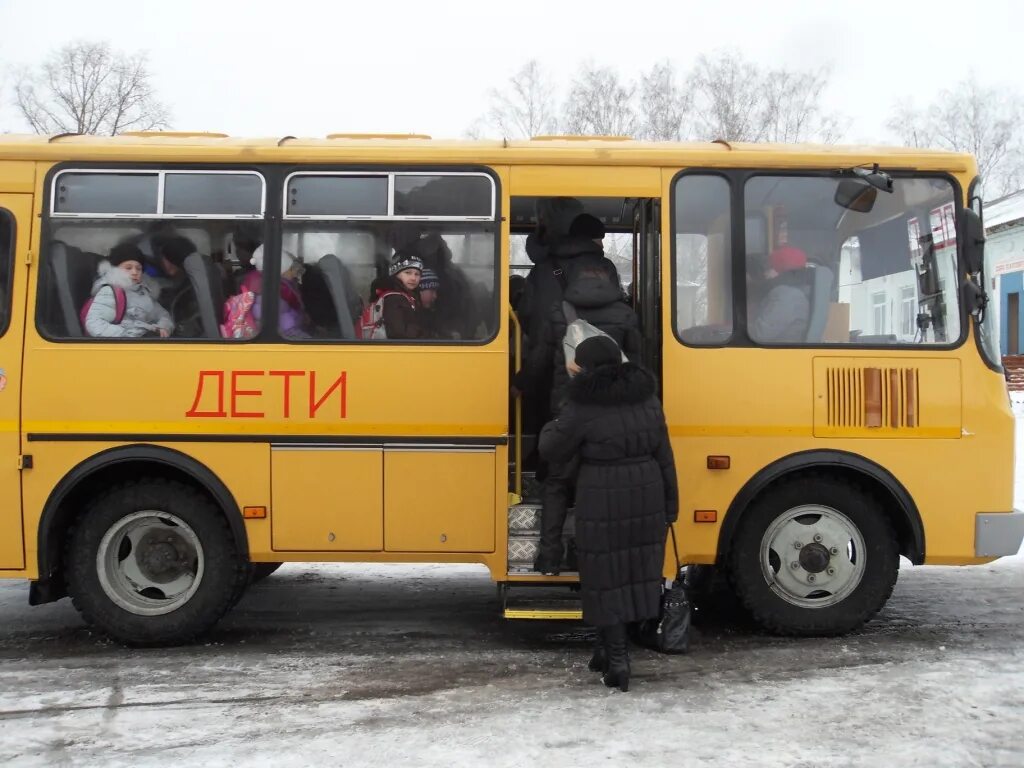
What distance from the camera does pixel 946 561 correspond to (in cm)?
554

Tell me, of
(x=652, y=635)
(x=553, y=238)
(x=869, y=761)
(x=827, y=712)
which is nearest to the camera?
(x=869, y=761)

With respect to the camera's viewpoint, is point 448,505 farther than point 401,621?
No

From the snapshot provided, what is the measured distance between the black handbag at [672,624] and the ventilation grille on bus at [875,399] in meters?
1.24

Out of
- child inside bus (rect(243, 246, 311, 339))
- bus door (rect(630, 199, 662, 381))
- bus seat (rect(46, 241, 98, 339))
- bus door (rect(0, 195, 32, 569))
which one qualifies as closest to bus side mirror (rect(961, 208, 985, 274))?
bus door (rect(630, 199, 662, 381))

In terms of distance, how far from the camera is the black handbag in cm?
537

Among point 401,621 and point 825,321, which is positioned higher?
point 825,321

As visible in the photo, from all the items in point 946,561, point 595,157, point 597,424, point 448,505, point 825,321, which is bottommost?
point 946,561

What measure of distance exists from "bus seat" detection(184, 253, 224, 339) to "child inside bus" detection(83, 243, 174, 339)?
0.70 feet

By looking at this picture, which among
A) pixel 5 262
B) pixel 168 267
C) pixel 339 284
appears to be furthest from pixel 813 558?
pixel 5 262

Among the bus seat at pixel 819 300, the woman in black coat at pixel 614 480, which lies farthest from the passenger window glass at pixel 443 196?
the bus seat at pixel 819 300

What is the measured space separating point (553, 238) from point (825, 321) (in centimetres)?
175

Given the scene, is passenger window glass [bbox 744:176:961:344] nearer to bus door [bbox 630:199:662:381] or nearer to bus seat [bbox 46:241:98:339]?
bus door [bbox 630:199:662:381]

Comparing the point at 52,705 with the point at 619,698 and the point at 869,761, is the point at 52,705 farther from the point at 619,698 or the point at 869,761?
the point at 869,761

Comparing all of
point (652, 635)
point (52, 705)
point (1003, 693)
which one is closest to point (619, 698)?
point (652, 635)
